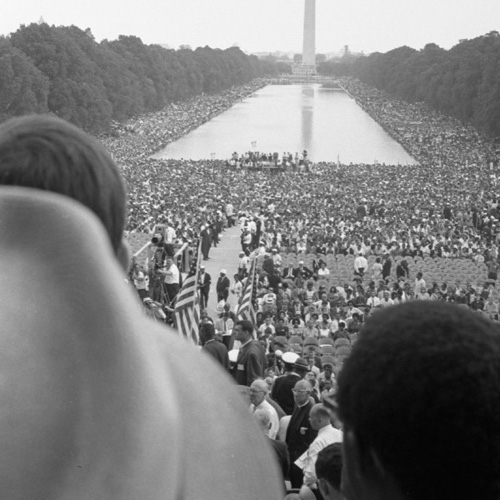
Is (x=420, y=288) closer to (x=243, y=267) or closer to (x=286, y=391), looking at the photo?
(x=243, y=267)

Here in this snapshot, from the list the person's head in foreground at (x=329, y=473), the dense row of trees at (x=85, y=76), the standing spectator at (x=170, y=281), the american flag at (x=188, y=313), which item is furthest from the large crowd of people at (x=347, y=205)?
the person's head in foreground at (x=329, y=473)

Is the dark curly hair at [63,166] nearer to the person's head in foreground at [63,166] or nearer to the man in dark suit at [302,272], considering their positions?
the person's head in foreground at [63,166]

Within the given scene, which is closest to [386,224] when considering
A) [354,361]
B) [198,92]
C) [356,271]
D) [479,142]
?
[356,271]

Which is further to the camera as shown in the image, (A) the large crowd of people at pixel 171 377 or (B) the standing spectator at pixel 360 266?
(B) the standing spectator at pixel 360 266

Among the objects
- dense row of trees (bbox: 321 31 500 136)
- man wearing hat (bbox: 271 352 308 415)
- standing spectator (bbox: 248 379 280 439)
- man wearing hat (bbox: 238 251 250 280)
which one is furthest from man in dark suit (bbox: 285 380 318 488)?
dense row of trees (bbox: 321 31 500 136)

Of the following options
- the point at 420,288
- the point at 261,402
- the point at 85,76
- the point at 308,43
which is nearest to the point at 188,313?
the point at 261,402

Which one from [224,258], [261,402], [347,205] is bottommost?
[347,205]
